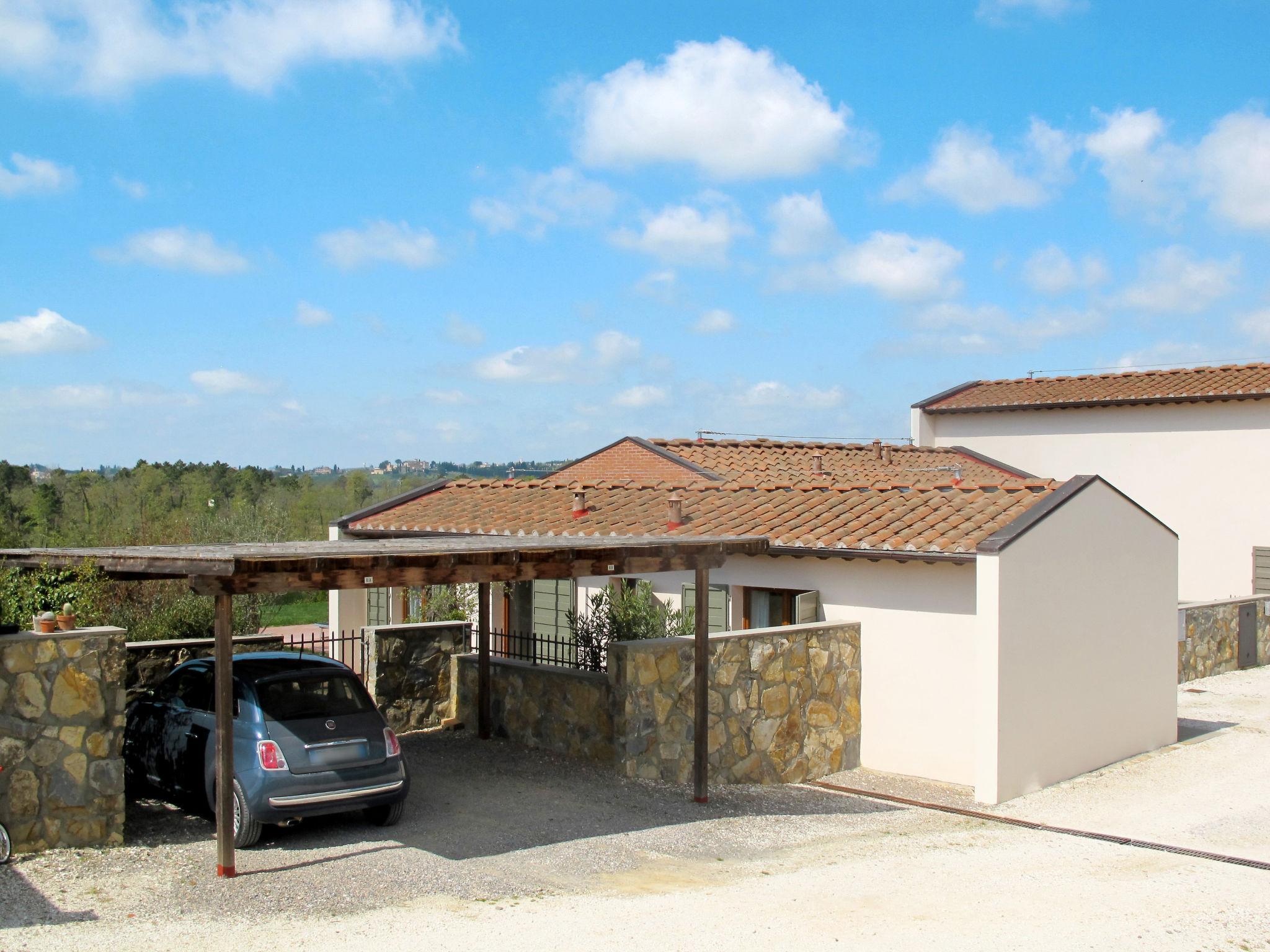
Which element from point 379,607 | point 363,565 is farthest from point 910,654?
point 379,607

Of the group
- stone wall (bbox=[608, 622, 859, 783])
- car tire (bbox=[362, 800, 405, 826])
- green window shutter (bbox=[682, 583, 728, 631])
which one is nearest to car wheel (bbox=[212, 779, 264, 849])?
car tire (bbox=[362, 800, 405, 826])

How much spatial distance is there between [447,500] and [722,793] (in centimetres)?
1055

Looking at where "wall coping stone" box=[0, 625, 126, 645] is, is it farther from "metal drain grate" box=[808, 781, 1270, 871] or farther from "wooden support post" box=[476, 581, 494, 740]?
"metal drain grate" box=[808, 781, 1270, 871]

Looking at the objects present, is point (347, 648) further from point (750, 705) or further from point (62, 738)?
point (62, 738)

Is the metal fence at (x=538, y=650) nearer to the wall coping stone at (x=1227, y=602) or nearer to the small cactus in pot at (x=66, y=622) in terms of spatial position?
the small cactus in pot at (x=66, y=622)

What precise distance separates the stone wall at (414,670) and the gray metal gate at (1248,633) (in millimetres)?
16195

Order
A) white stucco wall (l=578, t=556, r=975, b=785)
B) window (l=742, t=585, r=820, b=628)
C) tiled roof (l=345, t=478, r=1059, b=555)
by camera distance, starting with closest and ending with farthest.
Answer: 1. white stucco wall (l=578, t=556, r=975, b=785)
2. tiled roof (l=345, t=478, r=1059, b=555)
3. window (l=742, t=585, r=820, b=628)

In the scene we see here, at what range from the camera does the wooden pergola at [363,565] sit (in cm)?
866

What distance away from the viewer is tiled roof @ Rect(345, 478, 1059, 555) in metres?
14.1

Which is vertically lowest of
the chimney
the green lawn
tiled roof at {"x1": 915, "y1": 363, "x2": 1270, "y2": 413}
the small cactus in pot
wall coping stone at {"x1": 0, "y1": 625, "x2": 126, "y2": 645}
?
the green lawn

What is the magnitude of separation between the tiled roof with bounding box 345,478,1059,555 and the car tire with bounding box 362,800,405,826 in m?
6.12


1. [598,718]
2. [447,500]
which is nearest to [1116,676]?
[598,718]

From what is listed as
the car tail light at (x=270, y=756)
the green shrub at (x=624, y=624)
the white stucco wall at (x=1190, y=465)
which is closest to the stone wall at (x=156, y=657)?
the car tail light at (x=270, y=756)

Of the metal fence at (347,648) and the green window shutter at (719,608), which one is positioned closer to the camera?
the metal fence at (347,648)
